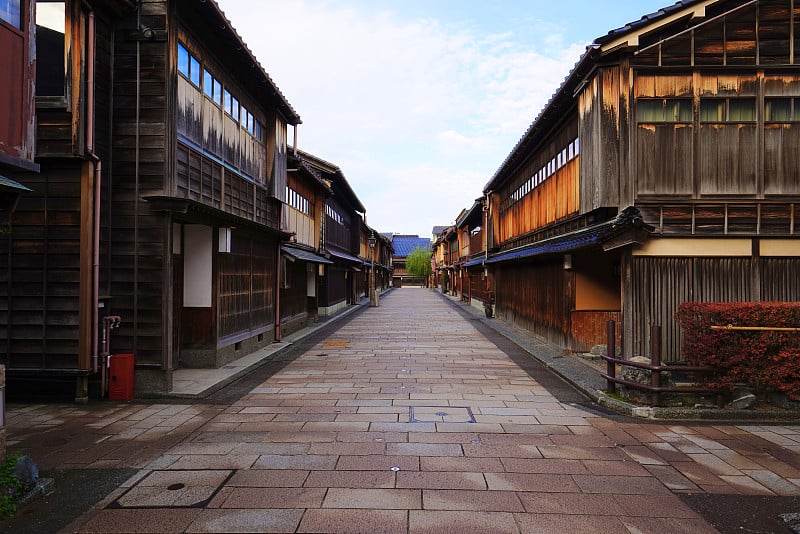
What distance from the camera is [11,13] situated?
16.6 feet

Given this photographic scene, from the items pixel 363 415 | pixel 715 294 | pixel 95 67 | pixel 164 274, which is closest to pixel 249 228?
pixel 164 274

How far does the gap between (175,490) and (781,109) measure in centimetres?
1269

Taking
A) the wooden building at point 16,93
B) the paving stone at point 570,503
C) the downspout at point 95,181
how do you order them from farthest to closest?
the downspout at point 95,181 → the wooden building at point 16,93 → the paving stone at point 570,503

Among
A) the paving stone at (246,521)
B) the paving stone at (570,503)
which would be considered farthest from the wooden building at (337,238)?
the paving stone at (570,503)

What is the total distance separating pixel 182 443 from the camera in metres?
6.29

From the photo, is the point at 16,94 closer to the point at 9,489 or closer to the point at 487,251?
the point at 9,489

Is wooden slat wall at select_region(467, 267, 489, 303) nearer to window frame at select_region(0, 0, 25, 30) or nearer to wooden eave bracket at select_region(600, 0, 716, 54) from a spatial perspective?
wooden eave bracket at select_region(600, 0, 716, 54)

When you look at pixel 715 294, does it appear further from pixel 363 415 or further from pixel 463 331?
pixel 463 331

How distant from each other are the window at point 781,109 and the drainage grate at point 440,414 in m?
8.77

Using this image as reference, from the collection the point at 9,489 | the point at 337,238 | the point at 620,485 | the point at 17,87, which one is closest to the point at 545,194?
the point at 620,485

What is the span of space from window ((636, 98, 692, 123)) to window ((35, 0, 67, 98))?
1096cm

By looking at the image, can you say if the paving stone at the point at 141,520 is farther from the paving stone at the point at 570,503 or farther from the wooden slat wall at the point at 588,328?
the wooden slat wall at the point at 588,328

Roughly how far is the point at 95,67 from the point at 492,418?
30.1ft

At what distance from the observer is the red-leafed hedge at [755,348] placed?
7.17 meters
